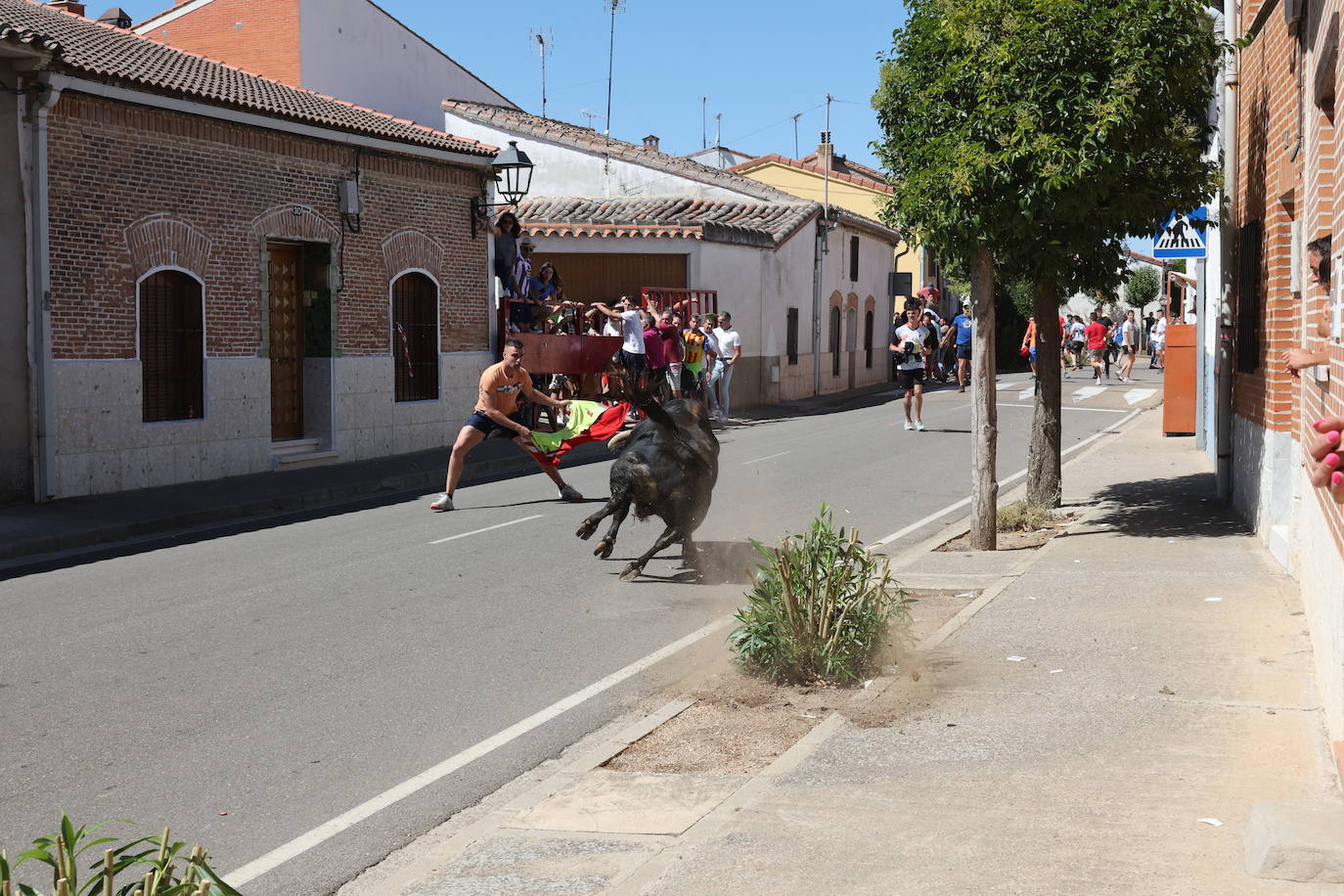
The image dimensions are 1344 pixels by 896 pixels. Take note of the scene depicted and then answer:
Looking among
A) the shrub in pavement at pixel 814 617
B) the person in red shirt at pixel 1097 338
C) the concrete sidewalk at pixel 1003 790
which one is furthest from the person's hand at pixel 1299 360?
the person in red shirt at pixel 1097 338

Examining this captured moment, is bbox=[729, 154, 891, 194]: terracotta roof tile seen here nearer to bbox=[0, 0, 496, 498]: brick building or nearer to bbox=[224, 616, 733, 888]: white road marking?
bbox=[0, 0, 496, 498]: brick building

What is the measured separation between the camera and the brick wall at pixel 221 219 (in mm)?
15305

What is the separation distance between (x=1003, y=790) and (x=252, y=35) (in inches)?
1188

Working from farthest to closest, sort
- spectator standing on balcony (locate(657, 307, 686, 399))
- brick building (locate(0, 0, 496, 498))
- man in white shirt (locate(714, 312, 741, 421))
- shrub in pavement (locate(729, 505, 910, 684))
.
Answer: man in white shirt (locate(714, 312, 741, 421)) → spectator standing on balcony (locate(657, 307, 686, 399)) → brick building (locate(0, 0, 496, 498)) → shrub in pavement (locate(729, 505, 910, 684))

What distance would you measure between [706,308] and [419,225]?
426 inches

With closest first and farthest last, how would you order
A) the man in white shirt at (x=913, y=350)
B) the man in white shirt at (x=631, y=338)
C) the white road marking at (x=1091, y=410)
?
the man in white shirt at (x=913, y=350) → the man in white shirt at (x=631, y=338) → the white road marking at (x=1091, y=410)

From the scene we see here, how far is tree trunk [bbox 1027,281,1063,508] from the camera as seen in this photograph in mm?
12961

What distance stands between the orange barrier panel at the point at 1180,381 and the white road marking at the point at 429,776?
13.4m

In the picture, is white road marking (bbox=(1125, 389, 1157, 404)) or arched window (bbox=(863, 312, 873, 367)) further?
arched window (bbox=(863, 312, 873, 367))

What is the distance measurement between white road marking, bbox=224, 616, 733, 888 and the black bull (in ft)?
6.30

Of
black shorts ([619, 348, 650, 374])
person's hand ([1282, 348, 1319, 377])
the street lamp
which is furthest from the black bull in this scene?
black shorts ([619, 348, 650, 374])

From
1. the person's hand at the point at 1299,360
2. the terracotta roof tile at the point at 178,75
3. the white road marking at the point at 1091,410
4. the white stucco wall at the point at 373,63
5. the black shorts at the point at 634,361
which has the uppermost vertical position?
the white stucco wall at the point at 373,63

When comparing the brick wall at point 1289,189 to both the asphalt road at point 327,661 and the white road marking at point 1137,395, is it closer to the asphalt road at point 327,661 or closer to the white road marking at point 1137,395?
the asphalt road at point 327,661

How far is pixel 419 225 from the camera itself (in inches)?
843
